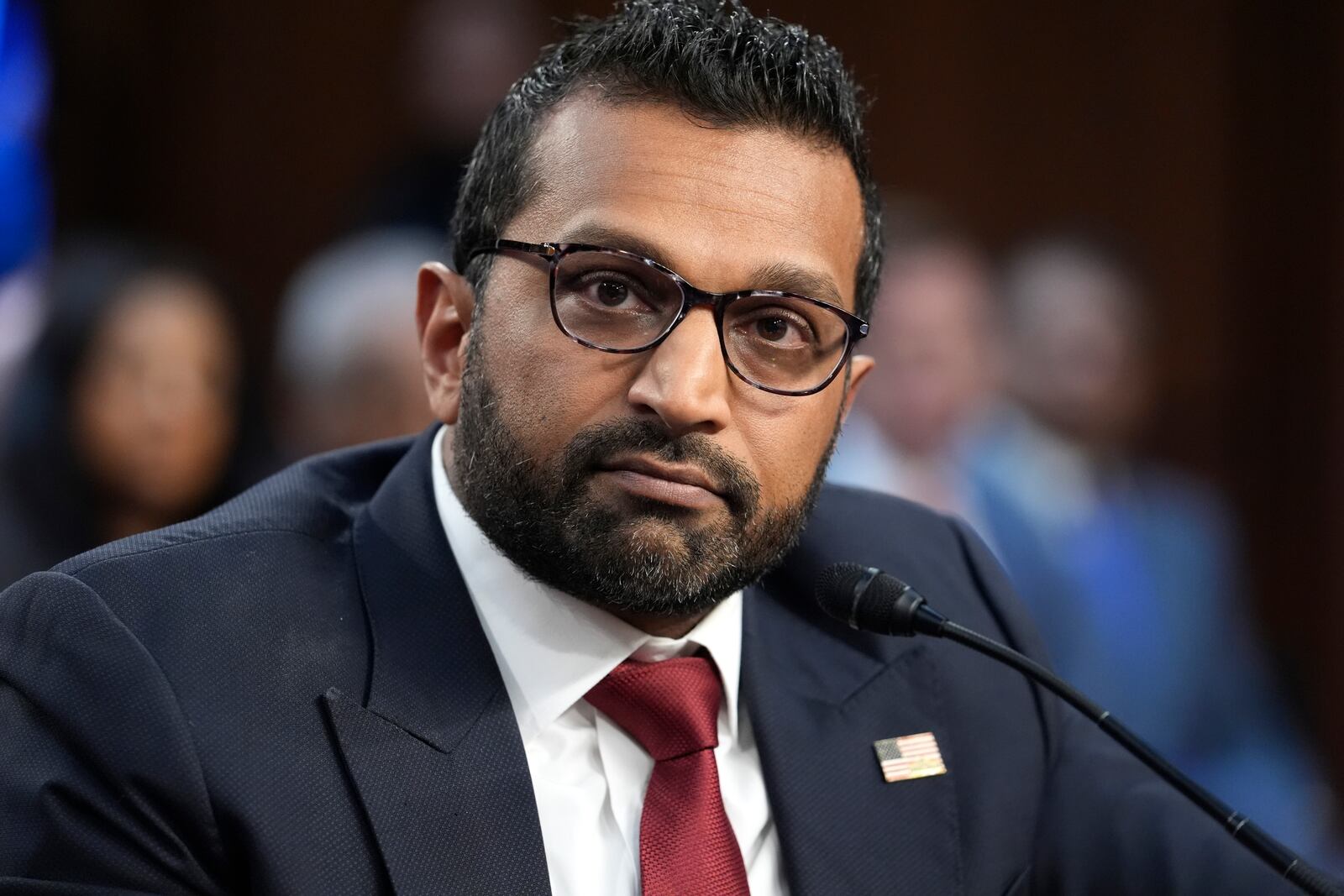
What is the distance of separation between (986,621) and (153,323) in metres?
1.82

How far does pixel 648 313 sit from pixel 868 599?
40 cm

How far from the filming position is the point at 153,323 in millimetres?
3062

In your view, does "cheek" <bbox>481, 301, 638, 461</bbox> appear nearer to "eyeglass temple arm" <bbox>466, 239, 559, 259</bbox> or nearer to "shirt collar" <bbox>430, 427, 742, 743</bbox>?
"eyeglass temple arm" <bbox>466, 239, 559, 259</bbox>

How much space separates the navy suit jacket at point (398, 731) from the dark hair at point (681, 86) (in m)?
0.35

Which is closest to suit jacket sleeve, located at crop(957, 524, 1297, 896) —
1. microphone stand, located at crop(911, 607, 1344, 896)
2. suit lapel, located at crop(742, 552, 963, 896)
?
suit lapel, located at crop(742, 552, 963, 896)

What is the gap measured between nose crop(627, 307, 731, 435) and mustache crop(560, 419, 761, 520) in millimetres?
14

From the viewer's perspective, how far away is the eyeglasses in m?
1.69

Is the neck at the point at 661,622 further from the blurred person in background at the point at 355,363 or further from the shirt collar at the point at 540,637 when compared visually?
the blurred person in background at the point at 355,363

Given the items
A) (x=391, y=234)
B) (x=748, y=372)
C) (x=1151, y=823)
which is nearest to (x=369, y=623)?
(x=748, y=372)

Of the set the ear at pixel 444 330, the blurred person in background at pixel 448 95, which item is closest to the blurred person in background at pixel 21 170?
the blurred person in background at pixel 448 95

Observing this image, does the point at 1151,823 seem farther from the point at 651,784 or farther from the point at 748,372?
the point at 748,372

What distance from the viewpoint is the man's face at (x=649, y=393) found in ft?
5.43

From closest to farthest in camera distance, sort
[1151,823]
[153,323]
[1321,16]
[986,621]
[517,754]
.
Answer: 1. [517,754]
2. [1151,823]
3. [986,621]
4. [153,323]
5. [1321,16]

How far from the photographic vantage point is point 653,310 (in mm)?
1707
